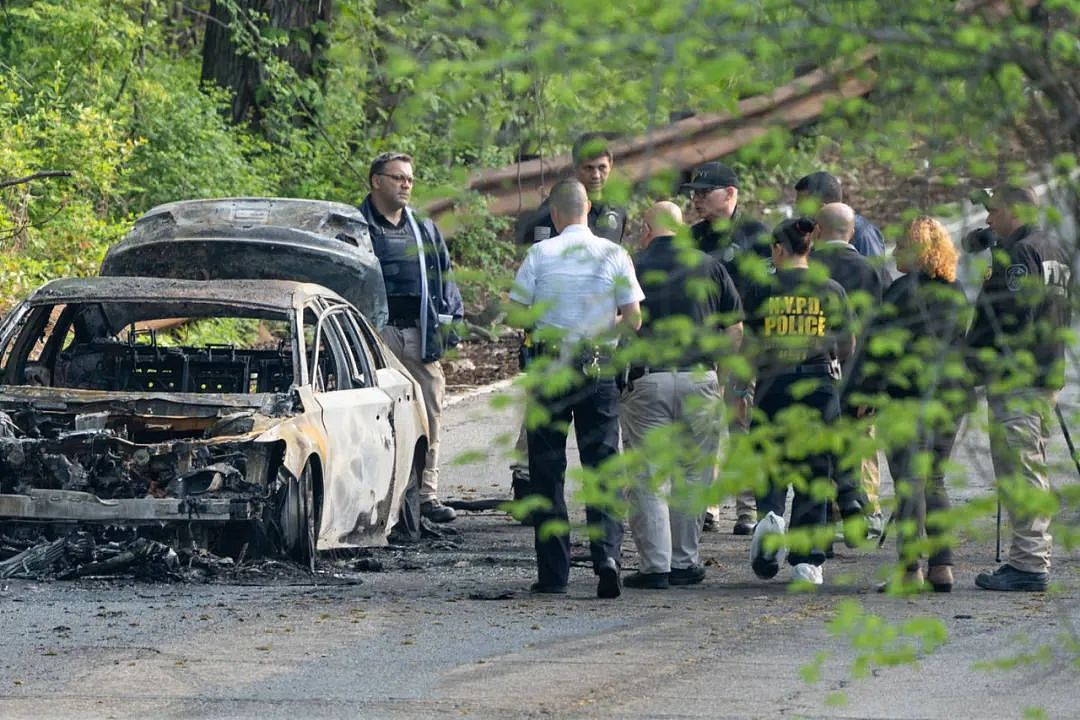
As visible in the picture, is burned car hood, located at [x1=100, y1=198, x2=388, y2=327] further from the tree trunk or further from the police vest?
the tree trunk

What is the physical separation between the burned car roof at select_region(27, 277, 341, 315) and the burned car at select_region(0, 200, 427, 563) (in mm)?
13

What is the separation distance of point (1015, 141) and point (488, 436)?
11.0m

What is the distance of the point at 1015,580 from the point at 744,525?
2.44 meters

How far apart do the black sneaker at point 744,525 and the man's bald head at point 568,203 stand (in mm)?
2963

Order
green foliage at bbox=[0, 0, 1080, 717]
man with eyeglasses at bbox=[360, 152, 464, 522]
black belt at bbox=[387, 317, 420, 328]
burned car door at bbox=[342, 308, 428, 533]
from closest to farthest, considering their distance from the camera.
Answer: green foliage at bbox=[0, 0, 1080, 717], burned car door at bbox=[342, 308, 428, 533], man with eyeglasses at bbox=[360, 152, 464, 522], black belt at bbox=[387, 317, 420, 328]

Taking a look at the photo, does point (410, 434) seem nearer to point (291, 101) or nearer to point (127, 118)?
point (127, 118)

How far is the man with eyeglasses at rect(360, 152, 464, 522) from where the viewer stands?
12.8 metres

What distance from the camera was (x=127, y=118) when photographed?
66.5 ft

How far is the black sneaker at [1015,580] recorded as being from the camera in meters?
9.80

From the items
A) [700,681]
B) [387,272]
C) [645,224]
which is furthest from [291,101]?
[700,681]

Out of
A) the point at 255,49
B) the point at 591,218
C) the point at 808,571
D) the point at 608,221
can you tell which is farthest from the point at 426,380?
the point at 255,49

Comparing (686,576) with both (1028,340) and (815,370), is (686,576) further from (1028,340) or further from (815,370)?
(1028,340)

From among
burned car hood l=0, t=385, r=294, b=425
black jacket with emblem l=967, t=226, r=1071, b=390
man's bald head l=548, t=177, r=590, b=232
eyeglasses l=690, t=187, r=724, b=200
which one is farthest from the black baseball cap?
black jacket with emblem l=967, t=226, r=1071, b=390

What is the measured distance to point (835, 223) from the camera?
10.8 meters
